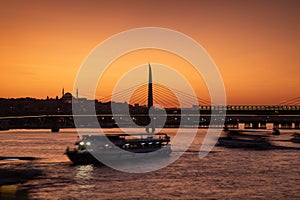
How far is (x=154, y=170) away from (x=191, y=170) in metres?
3.91

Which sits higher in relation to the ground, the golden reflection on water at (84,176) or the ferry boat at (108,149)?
the ferry boat at (108,149)

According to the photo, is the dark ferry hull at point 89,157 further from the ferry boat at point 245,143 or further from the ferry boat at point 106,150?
the ferry boat at point 245,143

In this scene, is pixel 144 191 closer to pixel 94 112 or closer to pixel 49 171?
pixel 49 171

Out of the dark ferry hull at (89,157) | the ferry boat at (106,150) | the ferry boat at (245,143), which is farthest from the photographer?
the ferry boat at (245,143)

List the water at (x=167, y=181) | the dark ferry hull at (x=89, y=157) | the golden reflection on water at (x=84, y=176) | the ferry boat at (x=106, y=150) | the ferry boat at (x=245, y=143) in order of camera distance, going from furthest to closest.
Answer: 1. the ferry boat at (x=245, y=143)
2. the ferry boat at (x=106, y=150)
3. the dark ferry hull at (x=89, y=157)
4. the golden reflection on water at (x=84, y=176)
5. the water at (x=167, y=181)

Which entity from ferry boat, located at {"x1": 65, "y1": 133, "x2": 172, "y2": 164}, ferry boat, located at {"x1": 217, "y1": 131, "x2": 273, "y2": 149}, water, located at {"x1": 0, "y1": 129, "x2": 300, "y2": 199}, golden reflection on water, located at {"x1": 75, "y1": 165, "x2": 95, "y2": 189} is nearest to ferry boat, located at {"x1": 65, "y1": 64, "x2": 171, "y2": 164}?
ferry boat, located at {"x1": 65, "y1": 133, "x2": 172, "y2": 164}

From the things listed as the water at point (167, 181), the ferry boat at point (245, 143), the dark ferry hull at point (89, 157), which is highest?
the ferry boat at point (245, 143)

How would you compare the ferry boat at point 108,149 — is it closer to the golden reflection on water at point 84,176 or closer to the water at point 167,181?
the water at point 167,181

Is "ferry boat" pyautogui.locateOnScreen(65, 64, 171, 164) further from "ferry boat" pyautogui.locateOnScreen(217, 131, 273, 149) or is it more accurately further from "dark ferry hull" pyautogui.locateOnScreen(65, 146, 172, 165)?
"ferry boat" pyautogui.locateOnScreen(217, 131, 273, 149)

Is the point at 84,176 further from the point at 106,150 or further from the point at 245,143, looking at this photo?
the point at 245,143

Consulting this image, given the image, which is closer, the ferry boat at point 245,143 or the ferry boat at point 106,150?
the ferry boat at point 106,150

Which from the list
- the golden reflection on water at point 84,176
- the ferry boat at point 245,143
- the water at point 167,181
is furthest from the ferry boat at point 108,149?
the ferry boat at point 245,143

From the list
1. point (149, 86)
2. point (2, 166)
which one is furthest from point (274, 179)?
Answer: point (149, 86)

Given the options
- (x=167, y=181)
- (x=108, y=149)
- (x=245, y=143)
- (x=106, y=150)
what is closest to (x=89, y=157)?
(x=106, y=150)
